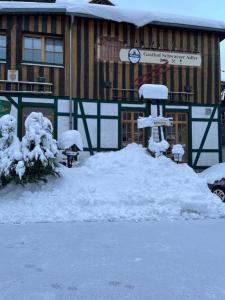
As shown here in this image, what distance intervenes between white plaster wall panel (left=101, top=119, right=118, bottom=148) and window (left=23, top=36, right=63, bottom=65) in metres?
2.67

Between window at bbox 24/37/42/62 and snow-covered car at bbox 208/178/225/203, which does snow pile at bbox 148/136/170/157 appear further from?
window at bbox 24/37/42/62

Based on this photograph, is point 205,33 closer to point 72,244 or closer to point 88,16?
point 88,16

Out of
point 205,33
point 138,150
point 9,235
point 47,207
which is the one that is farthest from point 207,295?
point 205,33

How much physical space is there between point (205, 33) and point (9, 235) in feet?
41.5

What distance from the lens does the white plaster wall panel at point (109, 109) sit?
1458 cm

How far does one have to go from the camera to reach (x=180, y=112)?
50.6 feet

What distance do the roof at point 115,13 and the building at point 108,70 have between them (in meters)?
0.03

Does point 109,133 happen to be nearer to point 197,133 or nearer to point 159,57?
point 197,133

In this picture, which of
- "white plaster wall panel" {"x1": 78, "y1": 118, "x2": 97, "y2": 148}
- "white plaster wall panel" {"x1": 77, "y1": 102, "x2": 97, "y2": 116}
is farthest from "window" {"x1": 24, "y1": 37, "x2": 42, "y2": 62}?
"white plaster wall panel" {"x1": 78, "y1": 118, "x2": 97, "y2": 148}

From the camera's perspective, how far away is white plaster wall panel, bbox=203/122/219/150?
15656mm

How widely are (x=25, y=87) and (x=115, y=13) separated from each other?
13.3ft

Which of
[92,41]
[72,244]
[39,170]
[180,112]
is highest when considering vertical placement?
[92,41]

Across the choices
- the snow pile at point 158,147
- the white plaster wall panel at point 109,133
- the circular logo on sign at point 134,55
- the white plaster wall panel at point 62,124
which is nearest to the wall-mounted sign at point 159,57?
the circular logo on sign at point 134,55

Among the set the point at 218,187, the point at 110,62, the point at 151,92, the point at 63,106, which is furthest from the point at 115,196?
the point at 110,62
